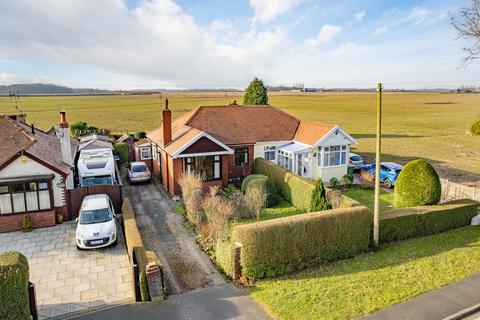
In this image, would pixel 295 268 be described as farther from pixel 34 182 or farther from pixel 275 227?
pixel 34 182

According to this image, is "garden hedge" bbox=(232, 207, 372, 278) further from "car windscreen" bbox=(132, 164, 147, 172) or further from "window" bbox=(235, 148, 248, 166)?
"car windscreen" bbox=(132, 164, 147, 172)

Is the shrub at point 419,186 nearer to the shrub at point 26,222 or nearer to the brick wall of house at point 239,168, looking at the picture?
the brick wall of house at point 239,168

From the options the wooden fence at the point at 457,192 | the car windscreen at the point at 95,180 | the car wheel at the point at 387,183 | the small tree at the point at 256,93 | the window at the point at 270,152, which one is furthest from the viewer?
the small tree at the point at 256,93

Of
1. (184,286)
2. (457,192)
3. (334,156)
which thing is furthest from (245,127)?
(184,286)

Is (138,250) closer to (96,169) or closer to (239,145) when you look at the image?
(96,169)

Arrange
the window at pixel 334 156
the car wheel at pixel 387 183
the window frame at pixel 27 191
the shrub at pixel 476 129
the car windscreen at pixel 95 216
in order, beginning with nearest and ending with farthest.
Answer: the car windscreen at pixel 95 216 < the window frame at pixel 27 191 < the car wheel at pixel 387 183 < the window at pixel 334 156 < the shrub at pixel 476 129

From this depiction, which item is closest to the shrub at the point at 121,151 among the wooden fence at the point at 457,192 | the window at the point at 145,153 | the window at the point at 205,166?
the window at the point at 145,153

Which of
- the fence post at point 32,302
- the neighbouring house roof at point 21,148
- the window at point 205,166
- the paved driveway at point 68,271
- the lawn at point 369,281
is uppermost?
the neighbouring house roof at point 21,148

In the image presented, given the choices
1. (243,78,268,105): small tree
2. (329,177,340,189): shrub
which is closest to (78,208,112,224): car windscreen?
(329,177,340,189): shrub
